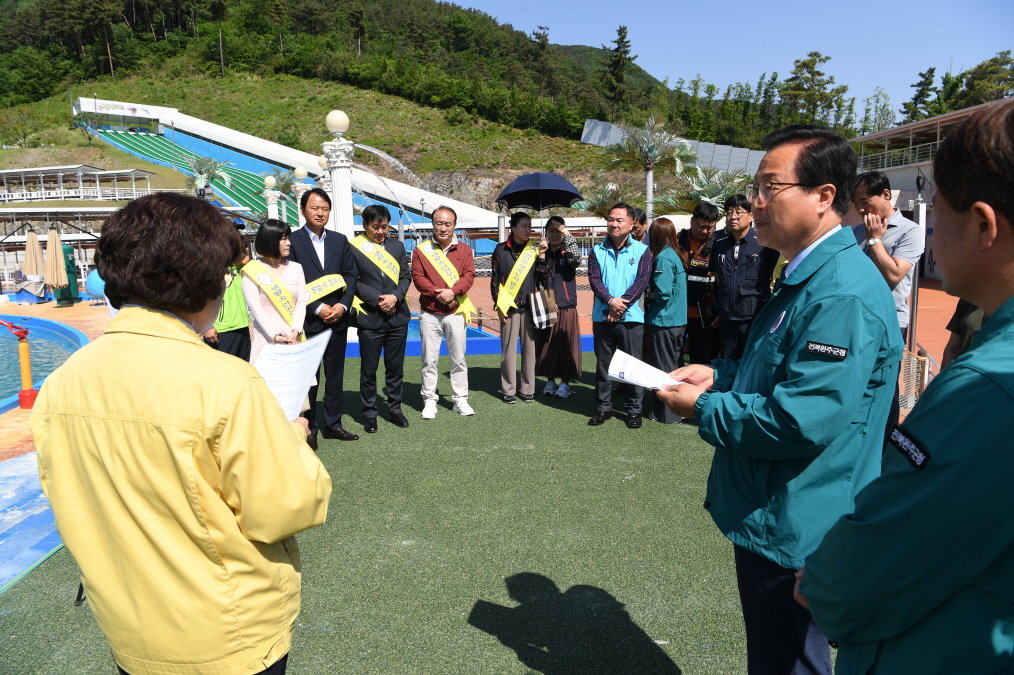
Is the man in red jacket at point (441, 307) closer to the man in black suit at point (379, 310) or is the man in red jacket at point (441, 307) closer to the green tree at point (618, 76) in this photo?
the man in black suit at point (379, 310)

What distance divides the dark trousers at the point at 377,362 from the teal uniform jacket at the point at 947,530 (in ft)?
16.5

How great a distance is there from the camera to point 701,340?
6336 mm

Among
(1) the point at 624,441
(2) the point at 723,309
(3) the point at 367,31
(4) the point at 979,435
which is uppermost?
(3) the point at 367,31

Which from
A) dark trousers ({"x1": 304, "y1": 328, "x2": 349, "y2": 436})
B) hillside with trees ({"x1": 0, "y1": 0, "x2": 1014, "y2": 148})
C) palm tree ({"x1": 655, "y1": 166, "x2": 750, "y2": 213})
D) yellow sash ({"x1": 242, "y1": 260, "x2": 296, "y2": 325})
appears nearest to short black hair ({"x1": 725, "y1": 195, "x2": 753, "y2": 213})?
dark trousers ({"x1": 304, "y1": 328, "x2": 349, "y2": 436})

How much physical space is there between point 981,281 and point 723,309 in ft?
15.8

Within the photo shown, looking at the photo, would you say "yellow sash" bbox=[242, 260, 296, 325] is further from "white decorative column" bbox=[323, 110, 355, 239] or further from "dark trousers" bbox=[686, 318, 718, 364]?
"white decorative column" bbox=[323, 110, 355, 239]

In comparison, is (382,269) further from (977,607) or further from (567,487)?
(977,607)

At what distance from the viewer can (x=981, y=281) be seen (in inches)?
38.2

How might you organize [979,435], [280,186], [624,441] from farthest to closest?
[280,186], [624,441], [979,435]

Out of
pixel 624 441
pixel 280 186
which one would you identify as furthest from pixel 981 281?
pixel 280 186

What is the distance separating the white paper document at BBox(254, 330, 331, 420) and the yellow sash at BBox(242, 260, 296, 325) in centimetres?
221

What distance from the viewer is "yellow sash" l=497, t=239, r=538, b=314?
6676 millimetres

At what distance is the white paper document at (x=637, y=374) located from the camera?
6.68 ft

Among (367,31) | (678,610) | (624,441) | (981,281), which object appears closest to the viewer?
(981,281)
